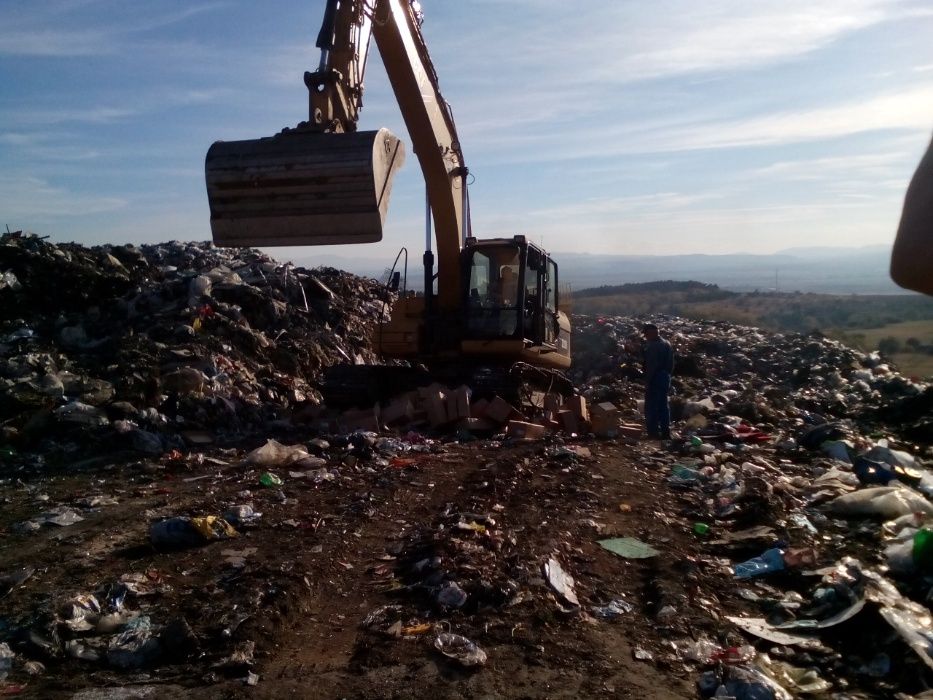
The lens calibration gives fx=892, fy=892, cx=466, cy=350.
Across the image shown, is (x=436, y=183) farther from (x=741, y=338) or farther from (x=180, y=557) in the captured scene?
(x=741, y=338)

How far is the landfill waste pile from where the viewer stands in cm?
376

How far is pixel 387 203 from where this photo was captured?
7.24 meters

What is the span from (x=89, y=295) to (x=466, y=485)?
8451mm

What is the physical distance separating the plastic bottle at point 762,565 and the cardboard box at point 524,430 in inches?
173

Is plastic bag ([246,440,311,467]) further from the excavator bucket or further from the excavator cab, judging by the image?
the excavator cab

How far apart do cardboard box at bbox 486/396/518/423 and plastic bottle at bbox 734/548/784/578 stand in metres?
4.75

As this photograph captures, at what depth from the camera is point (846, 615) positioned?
4.20 m

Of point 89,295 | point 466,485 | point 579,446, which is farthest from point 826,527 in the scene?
point 89,295

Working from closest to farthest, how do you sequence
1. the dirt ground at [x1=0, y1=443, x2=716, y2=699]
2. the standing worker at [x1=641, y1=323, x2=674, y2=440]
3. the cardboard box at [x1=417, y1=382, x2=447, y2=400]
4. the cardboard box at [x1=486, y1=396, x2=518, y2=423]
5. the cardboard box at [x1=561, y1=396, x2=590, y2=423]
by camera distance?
the dirt ground at [x1=0, y1=443, x2=716, y2=699]
the standing worker at [x1=641, y1=323, x2=674, y2=440]
the cardboard box at [x1=486, y1=396, x2=518, y2=423]
the cardboard box at [x1=417, y1=382, x2=447, y2=400]
the cardboard box at [x1=561, y1=396, x2=590, y2=423]

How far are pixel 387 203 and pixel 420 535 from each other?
9.64ft

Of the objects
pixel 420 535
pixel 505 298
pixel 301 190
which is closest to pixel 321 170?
pixel 301 190

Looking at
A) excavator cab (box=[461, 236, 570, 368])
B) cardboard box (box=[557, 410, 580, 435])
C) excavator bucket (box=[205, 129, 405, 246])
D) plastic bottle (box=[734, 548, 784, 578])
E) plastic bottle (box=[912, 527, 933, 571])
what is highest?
excavator bucket (box=[205, 129, 405, 246])

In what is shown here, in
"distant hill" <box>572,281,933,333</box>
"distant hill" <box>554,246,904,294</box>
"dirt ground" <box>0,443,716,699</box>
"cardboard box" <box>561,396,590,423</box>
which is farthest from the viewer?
"distant hill" <box>554,246,904,294</box>

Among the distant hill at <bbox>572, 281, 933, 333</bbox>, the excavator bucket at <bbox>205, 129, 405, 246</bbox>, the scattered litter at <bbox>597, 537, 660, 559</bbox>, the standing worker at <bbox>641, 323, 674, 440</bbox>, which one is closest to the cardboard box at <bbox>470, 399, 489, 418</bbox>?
the standing worker at <bbox>641, 323, 674, 440</bbox>
